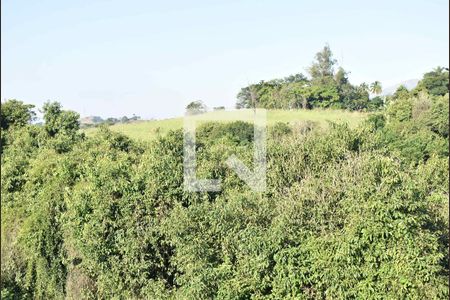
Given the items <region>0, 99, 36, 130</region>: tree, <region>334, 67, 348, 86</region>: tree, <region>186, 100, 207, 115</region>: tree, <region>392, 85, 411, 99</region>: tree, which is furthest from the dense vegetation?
<region>334, 67, 348, 86</region>: tree

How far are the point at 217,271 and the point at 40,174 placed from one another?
25.3 feet

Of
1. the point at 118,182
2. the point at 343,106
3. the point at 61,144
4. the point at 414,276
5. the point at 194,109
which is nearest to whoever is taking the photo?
the point at 414,276

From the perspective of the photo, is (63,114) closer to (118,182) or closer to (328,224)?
(118,182)

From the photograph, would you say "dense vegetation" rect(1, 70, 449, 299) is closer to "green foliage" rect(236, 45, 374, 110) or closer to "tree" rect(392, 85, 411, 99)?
"green foliage" rect(236, 45, 374, 110)

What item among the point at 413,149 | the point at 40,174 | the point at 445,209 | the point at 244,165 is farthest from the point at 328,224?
the point at 413,149

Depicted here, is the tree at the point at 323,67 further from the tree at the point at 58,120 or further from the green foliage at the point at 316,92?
the tree at the point at 58,120

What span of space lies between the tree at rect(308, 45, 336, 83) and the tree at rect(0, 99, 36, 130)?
16.7 m

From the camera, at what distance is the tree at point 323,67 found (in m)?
31.1

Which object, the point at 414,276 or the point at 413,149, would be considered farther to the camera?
the point at 413,149

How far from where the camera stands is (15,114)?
2255cm

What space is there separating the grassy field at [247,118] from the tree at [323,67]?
388 centimetres

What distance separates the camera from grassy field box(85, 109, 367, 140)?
22781mm

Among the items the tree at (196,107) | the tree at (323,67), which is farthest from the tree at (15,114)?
the tree at (323,67)

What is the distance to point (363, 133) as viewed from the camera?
35.2 ft
